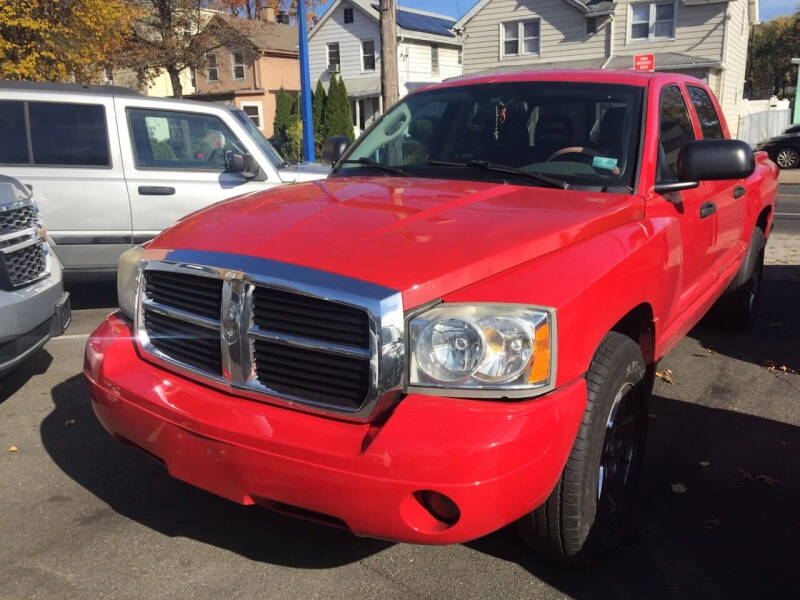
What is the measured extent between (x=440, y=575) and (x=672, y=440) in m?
1.79

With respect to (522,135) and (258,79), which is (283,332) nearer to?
(522,135)

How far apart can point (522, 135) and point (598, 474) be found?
1781mm

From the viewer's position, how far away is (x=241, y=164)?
6801 millimetres

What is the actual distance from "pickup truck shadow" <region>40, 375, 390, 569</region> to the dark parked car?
2290cm

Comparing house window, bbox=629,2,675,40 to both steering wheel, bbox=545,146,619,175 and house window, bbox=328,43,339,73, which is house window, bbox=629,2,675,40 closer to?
house window, bbox=328,43,339,73

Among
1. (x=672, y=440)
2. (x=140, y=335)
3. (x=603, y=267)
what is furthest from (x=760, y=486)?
(x=140, y=335)

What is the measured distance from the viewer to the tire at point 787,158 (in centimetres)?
2247

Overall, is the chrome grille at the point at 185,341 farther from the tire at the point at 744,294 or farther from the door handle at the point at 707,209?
the tire at the point at 744,294

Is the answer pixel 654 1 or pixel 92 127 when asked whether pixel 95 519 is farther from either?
pixel 654 1

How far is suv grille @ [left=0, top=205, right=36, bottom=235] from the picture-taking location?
13.3 ft

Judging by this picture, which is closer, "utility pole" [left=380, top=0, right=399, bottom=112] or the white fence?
"utility pole" [left=380, top=0, right=399, bottom=112]

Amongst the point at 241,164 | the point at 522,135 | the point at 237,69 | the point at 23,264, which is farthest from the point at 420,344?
the point at 237,69

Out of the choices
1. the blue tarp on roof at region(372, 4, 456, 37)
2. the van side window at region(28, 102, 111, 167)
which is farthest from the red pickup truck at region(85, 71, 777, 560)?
the blue tarp on roof at region(372, 4, 456, 37)

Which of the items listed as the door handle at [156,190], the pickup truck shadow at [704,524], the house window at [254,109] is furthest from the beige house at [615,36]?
the pickup truck shadow at [704,524]
